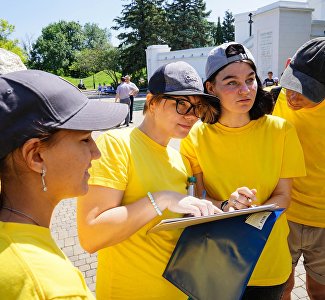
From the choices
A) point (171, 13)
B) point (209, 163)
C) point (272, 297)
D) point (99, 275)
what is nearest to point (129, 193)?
point (99, 275)

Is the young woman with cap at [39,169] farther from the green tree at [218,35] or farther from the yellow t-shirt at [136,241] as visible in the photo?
the green tree at [218,35]

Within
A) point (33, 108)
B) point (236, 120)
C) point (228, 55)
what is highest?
point (228, 55)

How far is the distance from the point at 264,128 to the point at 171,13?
4476cm

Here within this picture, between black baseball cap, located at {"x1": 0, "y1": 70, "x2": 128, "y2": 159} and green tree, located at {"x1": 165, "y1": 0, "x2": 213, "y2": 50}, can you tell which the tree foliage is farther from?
black baseball cap, located at {"x1": 0, "y1": 70, "x2": 128, "y2": 159}

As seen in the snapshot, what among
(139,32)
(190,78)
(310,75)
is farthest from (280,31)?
(139,32)

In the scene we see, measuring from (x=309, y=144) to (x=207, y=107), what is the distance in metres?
0.94

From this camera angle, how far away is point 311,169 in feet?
7.43

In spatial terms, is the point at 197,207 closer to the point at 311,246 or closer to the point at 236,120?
Answer: the point at 236,120

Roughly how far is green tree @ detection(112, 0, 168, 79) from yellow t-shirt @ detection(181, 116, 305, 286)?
3806cm

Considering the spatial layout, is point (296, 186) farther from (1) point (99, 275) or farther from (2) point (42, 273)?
(2) point (42, 273)

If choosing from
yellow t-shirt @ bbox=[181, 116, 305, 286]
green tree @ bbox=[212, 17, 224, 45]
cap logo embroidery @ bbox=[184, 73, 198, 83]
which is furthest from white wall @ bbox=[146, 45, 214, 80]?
cap logo embroidery @ bbox=[184, 73, 198, 83]

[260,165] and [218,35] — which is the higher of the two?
[218,35]

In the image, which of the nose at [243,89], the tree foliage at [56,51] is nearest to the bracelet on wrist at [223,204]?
the nose at [243,89]

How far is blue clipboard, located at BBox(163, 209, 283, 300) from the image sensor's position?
137 centimetres
